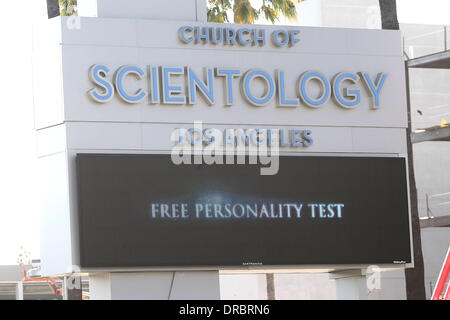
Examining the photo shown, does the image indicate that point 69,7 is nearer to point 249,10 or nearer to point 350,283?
point 249,10

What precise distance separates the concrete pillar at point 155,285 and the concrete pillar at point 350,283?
253 cm

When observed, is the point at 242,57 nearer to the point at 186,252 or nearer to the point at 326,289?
the point at 186,252

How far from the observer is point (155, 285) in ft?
50.9

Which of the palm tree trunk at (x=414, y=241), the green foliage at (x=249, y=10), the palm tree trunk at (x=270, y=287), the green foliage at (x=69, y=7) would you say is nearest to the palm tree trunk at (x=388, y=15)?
the palm tree trunk at (x=414, y=241)

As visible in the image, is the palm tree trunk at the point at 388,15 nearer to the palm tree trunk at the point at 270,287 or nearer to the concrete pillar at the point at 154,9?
the concrete pillar at the point at 154,9

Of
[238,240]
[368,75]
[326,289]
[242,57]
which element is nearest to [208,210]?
[238,240]

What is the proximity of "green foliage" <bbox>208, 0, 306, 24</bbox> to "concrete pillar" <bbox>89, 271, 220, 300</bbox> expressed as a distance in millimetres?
11041

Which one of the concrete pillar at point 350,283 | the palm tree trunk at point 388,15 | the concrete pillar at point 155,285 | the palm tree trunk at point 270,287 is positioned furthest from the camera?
the palm tree trunk at point 270,287

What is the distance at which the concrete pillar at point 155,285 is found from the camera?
50.4 feet

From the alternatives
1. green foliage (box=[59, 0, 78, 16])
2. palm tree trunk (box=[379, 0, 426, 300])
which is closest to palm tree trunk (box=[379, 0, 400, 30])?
palm tree trunk (box=[379, 0, 426, 300])

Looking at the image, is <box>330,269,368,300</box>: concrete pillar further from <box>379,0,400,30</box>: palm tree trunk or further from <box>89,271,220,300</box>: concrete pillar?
<box>379,0,400,30</box>: palm tree trunk

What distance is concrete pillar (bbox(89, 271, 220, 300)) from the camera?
50.4 feet

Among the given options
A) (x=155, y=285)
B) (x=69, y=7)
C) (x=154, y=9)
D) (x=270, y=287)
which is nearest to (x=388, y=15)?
(x=154, y=9)
